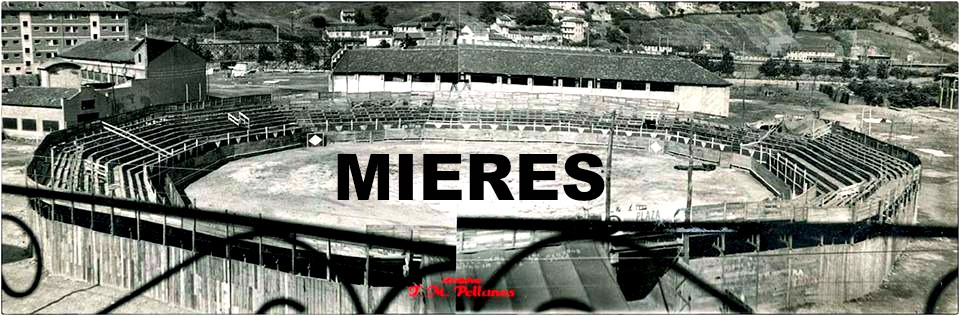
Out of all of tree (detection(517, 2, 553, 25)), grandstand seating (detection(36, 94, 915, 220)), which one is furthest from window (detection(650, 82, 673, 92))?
tree (detection(517, 2, 553, 25))

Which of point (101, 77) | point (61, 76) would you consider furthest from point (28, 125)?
point (61, 76)

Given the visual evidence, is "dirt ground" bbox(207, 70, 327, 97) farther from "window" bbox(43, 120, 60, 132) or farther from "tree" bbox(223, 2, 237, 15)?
"tree" bbox(223, 2, 237, 15)

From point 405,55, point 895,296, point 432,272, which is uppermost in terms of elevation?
point 405,55

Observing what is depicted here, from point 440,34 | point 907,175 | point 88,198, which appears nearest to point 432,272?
point 88,198

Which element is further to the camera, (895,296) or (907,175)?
(907,175)

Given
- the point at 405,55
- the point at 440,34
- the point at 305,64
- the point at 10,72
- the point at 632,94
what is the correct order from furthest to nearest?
the point at 305,64
the point at 440,34
the point at 10,72
the point at 405,55
the point at 632,94

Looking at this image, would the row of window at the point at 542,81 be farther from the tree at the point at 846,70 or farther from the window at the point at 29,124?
the tree at the point at 846,70

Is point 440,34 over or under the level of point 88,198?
over

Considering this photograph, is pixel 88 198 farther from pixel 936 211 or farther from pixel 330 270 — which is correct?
pixel 936 211
